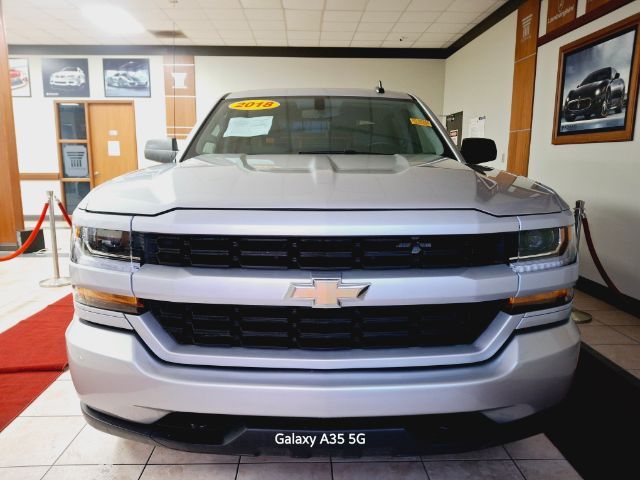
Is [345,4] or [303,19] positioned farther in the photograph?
[303,19]

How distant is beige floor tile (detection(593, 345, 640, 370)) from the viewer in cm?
262

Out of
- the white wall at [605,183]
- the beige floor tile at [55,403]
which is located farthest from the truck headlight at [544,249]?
the white wall at [605,183]

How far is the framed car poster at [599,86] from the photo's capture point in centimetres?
367

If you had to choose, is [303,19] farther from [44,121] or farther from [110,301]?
[110,301]

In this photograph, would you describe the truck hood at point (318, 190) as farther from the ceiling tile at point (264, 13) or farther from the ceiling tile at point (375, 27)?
the ceiling tile at point (375, 27)

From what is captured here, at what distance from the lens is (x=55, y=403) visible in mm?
2113

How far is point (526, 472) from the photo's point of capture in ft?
5.30

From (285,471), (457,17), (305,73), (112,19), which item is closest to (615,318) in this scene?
(285,471)

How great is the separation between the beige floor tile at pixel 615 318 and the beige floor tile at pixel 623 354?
51 cm

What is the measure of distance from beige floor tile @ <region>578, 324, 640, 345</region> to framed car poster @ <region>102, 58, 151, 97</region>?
8336 millimetres

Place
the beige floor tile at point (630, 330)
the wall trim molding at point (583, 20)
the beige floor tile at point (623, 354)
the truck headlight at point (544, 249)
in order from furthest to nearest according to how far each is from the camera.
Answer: the wall trim molding at point (583, 20)
the beige floor tile at point (630, 330)
the beige floor tile at point (623, 354)
the truck headlight at point (544, 249)

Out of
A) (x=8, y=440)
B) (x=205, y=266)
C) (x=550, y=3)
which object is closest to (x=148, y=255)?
(x=205, y=266)

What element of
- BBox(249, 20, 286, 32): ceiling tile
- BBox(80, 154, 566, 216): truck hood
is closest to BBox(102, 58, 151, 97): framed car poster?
BBox(249, 20, 286, 32): ceiling tile

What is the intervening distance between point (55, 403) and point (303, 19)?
20.8 feet
